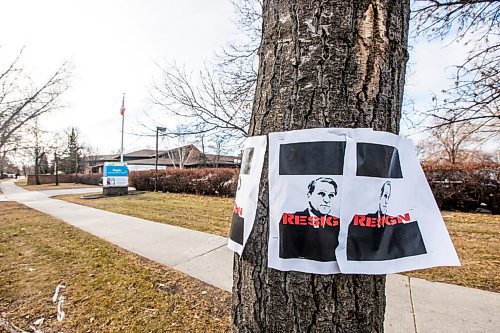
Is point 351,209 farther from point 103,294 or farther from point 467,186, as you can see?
point 467,186

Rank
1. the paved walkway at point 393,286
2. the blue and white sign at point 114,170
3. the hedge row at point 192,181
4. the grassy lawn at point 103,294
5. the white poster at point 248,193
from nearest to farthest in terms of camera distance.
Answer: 1. the white poster at point 248,193
2. the paved walkway at point 393,286
3. the grassy lawn at point 103,294
4. the blue and white sign at point 114,170
5. the hedge row at point 192,181

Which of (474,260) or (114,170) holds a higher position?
(114,170)

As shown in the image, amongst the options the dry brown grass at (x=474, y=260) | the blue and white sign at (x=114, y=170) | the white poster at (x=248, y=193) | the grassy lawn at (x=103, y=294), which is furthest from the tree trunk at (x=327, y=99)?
the blue and white sign at (x=114, y=170)

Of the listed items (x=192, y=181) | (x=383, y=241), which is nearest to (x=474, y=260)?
(x=383, y=241)

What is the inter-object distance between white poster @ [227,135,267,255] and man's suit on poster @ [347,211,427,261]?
0.37 m

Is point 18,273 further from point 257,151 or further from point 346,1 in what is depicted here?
point 346,1

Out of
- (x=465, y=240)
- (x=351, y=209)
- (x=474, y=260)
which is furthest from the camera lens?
(x=465, y=240)

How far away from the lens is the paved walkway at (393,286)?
2.29 metres

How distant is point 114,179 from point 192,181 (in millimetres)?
3919

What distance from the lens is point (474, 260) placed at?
381cm

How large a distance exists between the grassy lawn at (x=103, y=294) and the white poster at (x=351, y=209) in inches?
70.8

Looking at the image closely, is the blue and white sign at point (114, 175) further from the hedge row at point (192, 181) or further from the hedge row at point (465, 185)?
the hedge row at point (465, 185)

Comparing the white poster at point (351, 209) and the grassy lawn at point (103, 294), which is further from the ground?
the white poster at point (351, 209)

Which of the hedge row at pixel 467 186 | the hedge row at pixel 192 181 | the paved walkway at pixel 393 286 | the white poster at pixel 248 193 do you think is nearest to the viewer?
the white poster at pixel 248 193
